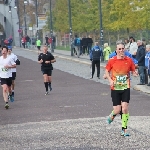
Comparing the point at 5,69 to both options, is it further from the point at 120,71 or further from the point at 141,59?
the point at 141,59

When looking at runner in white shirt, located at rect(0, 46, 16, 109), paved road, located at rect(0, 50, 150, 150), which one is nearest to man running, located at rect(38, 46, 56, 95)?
paved road, located at rect(0, 50, 150, 150)

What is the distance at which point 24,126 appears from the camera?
13.9m

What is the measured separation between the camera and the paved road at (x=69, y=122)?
11.2 metres

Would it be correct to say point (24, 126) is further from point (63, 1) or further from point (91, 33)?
point (63, 1)

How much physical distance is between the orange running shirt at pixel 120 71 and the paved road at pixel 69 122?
3.04 feet

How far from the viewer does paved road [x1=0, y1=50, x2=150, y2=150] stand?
36.6 feet

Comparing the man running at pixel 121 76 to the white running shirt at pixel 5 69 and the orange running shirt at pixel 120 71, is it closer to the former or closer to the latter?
the orange running shirt at pixel 120 71

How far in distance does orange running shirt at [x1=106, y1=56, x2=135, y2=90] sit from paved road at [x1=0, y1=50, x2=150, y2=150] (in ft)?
3.04

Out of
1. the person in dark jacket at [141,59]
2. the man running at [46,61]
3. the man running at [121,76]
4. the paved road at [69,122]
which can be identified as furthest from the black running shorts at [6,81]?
the person in dark jacket at [141,59]

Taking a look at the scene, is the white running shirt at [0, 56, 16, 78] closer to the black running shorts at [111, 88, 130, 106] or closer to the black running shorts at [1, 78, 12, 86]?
the black running shorts at [1, 78, 12, 86]

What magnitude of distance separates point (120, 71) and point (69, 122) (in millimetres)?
2517

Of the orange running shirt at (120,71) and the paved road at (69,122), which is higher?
the orange running shirt at (120,71)

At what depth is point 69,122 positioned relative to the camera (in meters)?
14.2

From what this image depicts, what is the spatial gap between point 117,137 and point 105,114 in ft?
13.2
